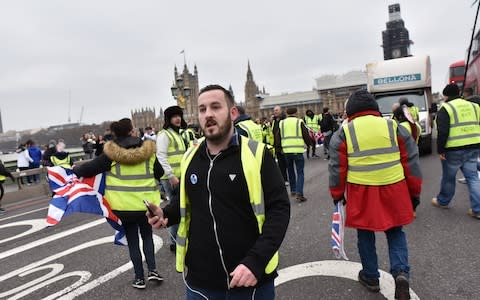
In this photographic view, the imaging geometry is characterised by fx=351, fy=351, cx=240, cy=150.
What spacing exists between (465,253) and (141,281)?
3.93m

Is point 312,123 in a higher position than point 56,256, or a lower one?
higher

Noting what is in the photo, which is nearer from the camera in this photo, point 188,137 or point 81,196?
point 81,196

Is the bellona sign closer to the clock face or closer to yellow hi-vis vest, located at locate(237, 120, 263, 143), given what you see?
yellow hi-vis vest, located at locate(237, 120, 263, 143)

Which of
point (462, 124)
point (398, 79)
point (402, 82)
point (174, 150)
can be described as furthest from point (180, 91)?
point (462, 124)

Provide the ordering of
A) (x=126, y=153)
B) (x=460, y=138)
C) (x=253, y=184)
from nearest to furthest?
(x=253, y=184), (x=126, y=153), (x=460, y=138)

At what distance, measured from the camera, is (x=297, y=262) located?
175 inches

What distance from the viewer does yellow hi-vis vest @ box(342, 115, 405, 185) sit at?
133 inches

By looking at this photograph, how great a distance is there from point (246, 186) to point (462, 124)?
16.8ft

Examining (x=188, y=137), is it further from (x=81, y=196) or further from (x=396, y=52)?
(x=396, y=52)

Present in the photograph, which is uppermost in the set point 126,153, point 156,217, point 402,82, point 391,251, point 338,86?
point 338,86

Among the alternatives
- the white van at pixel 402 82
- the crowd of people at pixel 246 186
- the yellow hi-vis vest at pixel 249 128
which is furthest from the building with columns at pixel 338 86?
the crowd of people at pixel 246 186

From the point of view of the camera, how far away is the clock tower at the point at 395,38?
142875 mm

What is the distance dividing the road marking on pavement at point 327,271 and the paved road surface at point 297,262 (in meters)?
0.01

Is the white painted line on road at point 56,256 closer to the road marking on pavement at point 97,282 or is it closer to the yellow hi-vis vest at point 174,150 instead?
the road marking on pavement at point 97,282
